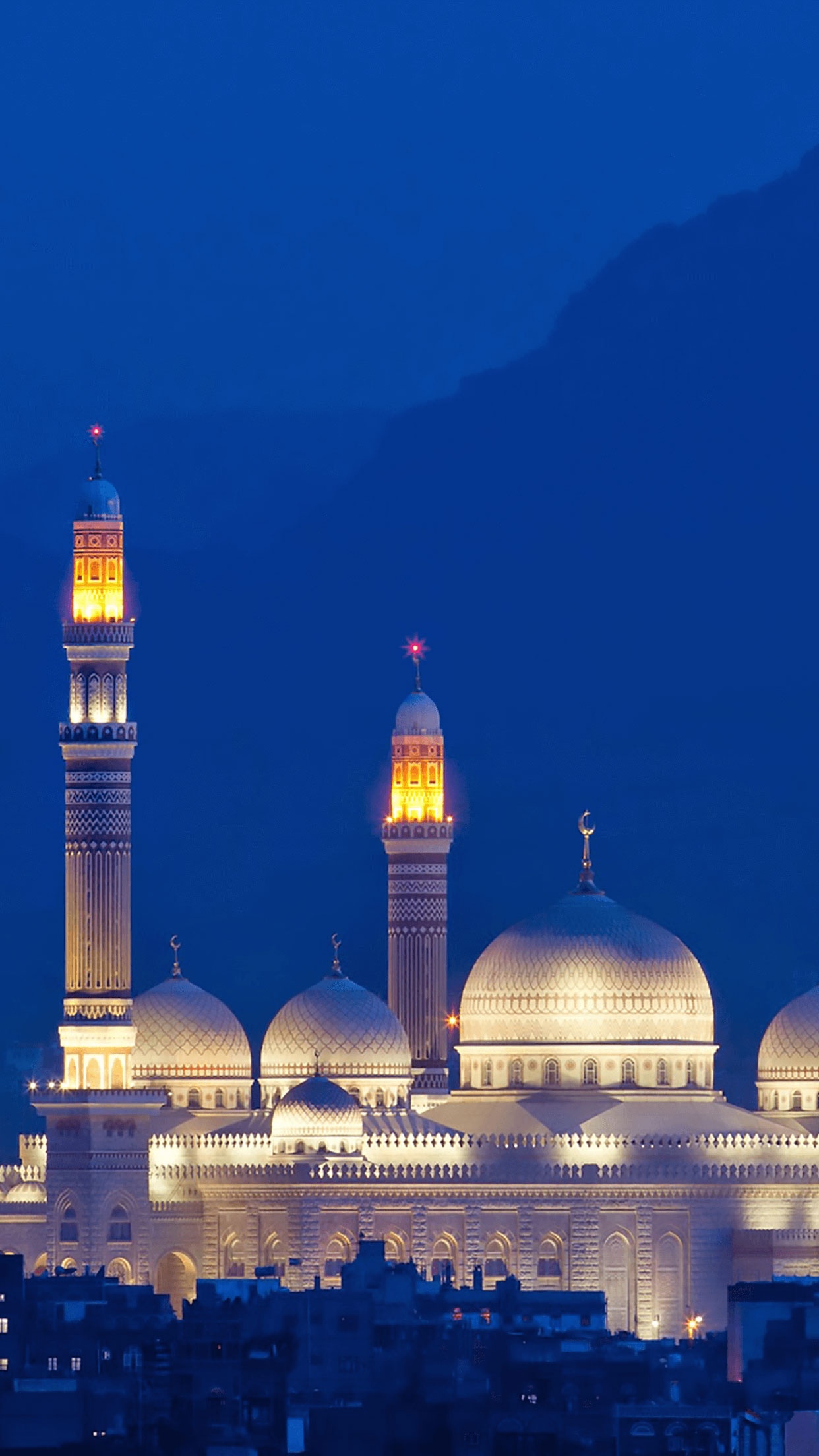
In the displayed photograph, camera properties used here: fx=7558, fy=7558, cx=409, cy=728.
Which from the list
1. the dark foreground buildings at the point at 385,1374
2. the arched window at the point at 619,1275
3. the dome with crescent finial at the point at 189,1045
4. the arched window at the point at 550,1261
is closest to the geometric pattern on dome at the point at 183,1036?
the dome with crescent finial at the point at 189,1045

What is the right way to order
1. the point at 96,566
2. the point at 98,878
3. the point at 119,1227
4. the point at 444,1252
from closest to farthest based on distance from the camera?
the point at 119,1227
the point at 98,878
the point at 444,1252
the point at 96,566

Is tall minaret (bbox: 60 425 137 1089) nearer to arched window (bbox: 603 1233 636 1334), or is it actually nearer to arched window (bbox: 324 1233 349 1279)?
arched window (bbox: 324 1233 349 1279)

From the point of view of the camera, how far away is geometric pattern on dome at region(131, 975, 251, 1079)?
118m

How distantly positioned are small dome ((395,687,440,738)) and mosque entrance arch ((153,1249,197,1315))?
10.4 metres

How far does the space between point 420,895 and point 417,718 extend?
3.33 m

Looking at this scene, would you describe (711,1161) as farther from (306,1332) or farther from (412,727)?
(306,1332)

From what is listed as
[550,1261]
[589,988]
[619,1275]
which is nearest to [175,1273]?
[550,1261]

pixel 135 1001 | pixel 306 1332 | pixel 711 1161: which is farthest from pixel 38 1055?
pixel 306 1332

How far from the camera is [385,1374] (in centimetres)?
8925

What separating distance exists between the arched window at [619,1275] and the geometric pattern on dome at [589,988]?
4.52 metres

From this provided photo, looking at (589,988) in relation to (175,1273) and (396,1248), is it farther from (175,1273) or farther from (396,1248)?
(175,1273)

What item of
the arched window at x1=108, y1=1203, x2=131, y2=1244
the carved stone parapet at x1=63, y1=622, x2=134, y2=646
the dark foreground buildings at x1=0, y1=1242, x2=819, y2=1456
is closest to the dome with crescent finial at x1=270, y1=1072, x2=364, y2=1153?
the arched window at x1=108, y1=1203, x2=131, y2=1244

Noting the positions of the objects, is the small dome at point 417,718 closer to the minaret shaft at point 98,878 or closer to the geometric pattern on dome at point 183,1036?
the geometric pattern on dome at point 183,1036

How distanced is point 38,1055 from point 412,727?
1801cm
